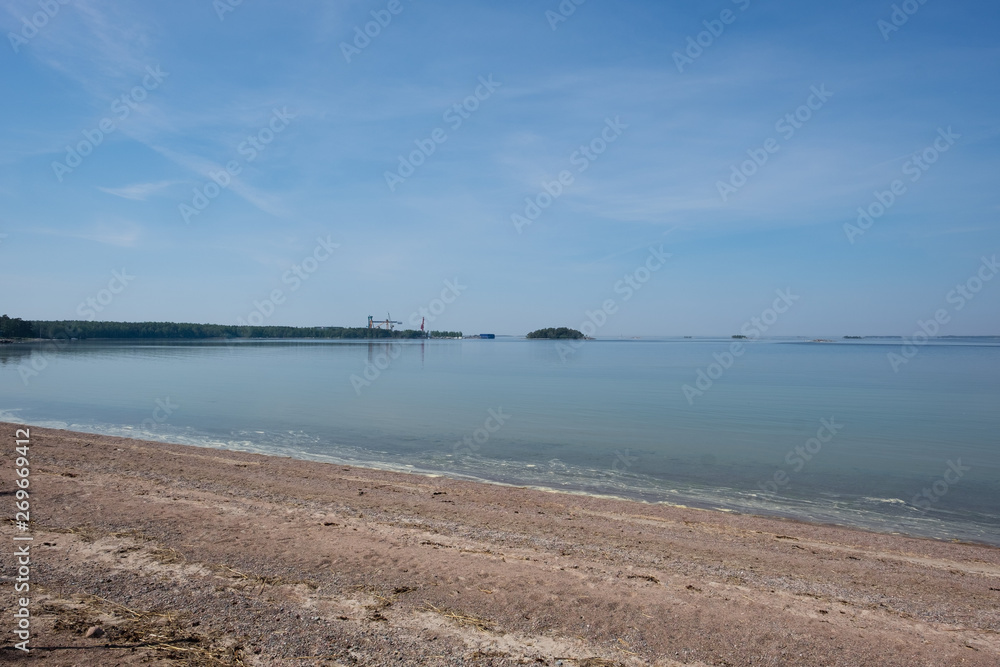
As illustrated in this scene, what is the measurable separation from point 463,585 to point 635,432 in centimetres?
1348

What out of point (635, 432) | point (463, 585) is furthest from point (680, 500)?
point (635, 432)

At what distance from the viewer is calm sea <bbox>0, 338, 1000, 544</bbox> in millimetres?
11766

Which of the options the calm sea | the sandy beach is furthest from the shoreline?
the sandy beach

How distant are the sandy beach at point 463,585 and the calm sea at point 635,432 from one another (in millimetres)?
Result: 2648

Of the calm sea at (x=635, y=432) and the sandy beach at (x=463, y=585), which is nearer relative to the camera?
the sandy beach at (x=463, y=585)

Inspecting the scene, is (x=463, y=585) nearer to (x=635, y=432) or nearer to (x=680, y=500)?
(x=680, y=500)

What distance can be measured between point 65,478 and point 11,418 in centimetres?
1384

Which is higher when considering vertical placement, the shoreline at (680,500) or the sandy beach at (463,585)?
the sandy beach at (463,585)

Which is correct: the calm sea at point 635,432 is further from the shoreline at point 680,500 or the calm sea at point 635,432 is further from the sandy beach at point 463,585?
the sandy beach at point 463,585

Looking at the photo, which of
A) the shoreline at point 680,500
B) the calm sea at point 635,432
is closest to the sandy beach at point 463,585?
the shoreline at point 680,500

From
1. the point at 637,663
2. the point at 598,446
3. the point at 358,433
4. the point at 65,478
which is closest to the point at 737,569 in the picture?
the point at 637,663

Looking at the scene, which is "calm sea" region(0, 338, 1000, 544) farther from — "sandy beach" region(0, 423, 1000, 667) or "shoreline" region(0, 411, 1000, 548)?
"sandy beach" region(0, 423, 1000, 667)

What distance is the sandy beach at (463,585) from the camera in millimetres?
4516

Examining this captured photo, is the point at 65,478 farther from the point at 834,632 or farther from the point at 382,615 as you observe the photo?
the point at 834,632
